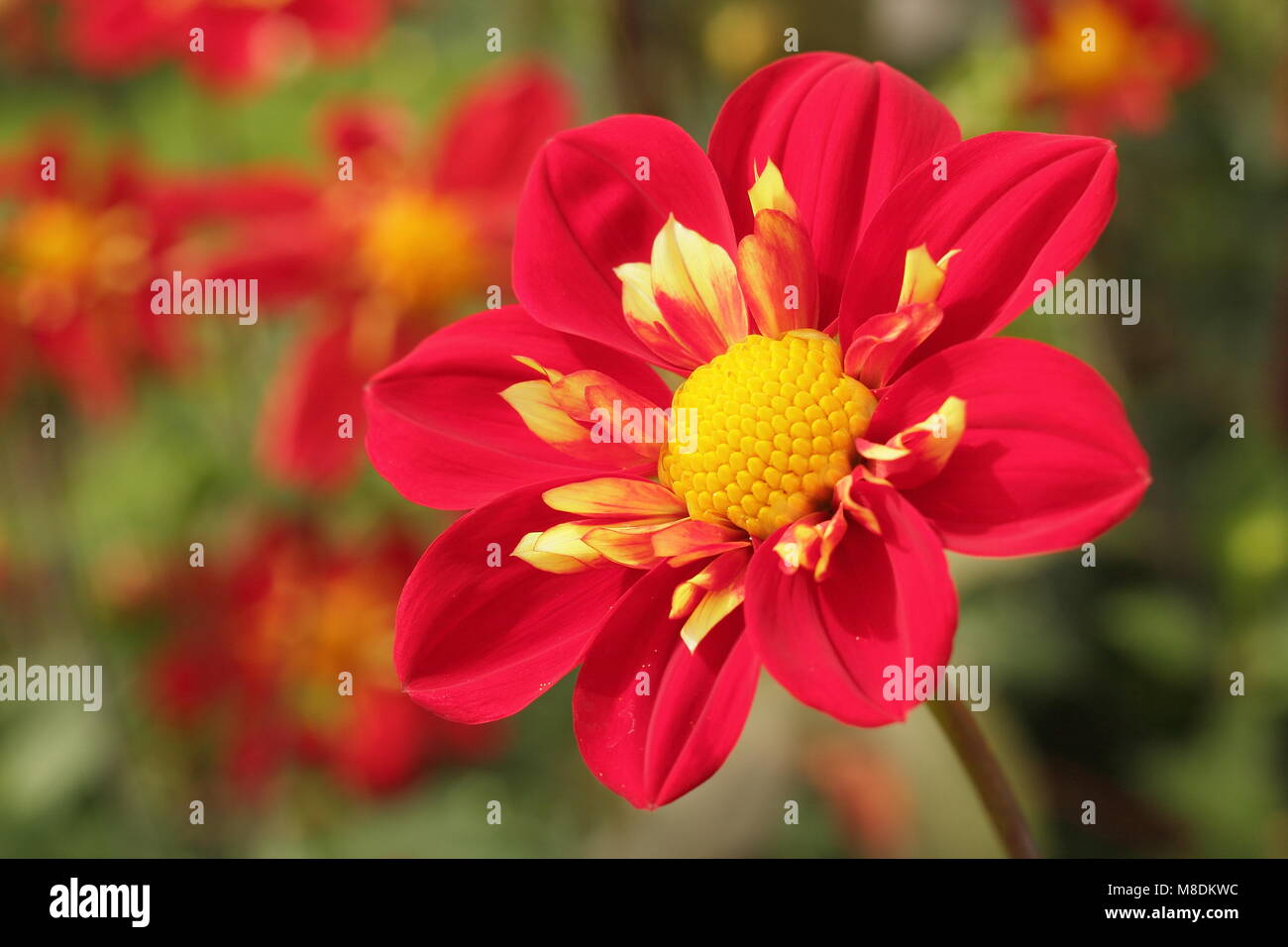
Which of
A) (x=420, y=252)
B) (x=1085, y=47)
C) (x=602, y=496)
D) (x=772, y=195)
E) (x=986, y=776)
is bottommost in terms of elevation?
(x=986, y=776)

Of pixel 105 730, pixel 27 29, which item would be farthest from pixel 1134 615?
pixel 27 29

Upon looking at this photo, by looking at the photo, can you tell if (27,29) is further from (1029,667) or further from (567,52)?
(1029,667)

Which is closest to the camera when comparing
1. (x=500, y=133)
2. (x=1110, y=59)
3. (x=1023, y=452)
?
(x=1023, y=452)

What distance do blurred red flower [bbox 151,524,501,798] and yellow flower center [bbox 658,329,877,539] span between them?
2.44ft

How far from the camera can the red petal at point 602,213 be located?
43 centimetres

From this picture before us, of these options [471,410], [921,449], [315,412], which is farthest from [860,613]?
[315,412]

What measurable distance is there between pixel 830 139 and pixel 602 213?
0.30ft

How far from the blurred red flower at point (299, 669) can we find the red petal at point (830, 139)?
29.4 inches

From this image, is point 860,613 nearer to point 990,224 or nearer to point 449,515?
point 990,224

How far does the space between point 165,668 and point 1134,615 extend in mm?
922

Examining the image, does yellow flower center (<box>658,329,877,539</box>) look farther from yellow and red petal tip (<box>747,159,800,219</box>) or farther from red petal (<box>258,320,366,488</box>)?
red petal (<box>258,320,366,488</box>)

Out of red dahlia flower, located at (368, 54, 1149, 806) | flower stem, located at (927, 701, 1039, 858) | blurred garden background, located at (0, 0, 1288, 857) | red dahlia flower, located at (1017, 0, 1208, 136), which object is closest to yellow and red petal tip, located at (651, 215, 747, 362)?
red dahlia flower, located at (368, 54, 1149, 806)

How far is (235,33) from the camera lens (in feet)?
3.25

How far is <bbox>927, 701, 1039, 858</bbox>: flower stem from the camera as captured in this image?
39 cm
